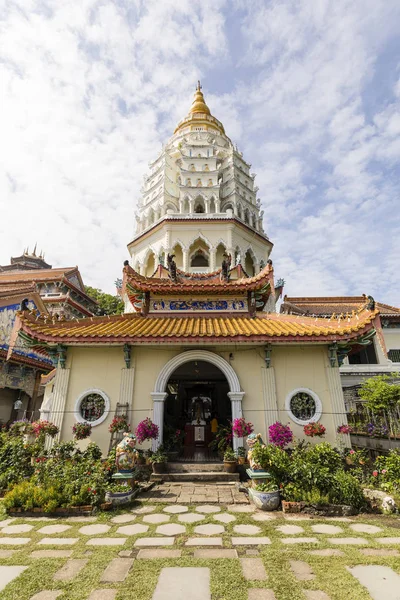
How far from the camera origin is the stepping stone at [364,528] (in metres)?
5.30

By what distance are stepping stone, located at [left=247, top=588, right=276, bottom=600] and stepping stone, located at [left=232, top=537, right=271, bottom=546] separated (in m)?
1.32

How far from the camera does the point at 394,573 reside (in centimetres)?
380

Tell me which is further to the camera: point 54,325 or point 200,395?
point 200,395

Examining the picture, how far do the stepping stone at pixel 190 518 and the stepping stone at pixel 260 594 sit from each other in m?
2.50

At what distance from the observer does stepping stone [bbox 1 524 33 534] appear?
17.5ft

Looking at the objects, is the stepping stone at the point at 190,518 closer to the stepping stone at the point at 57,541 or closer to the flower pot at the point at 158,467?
the stepping stone at the point at 57,541

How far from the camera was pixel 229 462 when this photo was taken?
8.91m

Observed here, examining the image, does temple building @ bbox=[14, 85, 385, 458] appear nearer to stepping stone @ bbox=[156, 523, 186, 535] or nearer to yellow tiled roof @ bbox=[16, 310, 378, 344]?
yellow tiled roof @ bbox=[16, 310, 378, 344]

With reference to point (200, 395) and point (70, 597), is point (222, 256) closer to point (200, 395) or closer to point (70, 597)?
point (200, 395)

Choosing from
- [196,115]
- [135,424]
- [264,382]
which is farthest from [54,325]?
[196,115]

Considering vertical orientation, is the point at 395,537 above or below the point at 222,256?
below

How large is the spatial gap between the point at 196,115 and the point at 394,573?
33041 mm

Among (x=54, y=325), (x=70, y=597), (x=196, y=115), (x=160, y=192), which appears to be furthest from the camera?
(x=196, y=115)

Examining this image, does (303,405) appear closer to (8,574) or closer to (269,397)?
(269,397)
